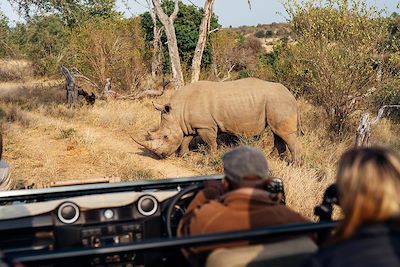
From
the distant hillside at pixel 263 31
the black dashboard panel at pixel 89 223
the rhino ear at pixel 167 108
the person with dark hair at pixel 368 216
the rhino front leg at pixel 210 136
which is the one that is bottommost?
the rhino front leg at pixel 210 136

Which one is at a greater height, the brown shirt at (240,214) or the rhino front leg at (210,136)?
the brown shirt at (240,214)

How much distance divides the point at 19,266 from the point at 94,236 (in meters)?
1.46

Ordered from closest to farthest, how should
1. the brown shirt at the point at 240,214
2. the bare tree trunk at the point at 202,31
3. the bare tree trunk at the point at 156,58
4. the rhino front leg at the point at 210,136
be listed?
the brown shirt at the point at 240,214
the rhino front leg at the point at 210,136
the bare tree trunk at the point at 202,31
the bare tree trunk at the point at 156,58

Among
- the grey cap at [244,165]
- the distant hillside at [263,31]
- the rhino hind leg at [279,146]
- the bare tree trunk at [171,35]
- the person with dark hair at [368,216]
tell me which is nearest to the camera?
the person with dark hair at [368,216]

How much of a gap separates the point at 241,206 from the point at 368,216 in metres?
0.93

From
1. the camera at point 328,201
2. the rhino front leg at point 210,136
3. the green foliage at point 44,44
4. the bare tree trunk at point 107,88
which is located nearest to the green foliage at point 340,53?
the rhino front leg at point 210,136

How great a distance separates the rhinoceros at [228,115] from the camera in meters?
11.3

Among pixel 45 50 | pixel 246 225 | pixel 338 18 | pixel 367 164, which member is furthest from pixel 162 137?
pixel 45 50

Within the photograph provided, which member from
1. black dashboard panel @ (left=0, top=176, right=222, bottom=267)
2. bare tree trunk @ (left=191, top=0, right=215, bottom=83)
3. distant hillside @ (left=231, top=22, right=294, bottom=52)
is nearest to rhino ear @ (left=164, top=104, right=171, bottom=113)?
black dashboard panel @ (left=0, top=176, right=222, bottom=267)

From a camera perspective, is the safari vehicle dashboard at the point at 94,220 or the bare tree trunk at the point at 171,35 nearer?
the safari vehicle dashboard at the point at 94,220

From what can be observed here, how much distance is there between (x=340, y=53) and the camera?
13.5 m

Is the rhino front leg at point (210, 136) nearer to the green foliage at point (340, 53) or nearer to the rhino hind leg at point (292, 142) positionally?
the rhino hind leg at point (292, 142)

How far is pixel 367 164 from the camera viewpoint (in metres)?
2.08

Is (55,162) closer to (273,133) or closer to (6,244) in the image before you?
(273,133)
